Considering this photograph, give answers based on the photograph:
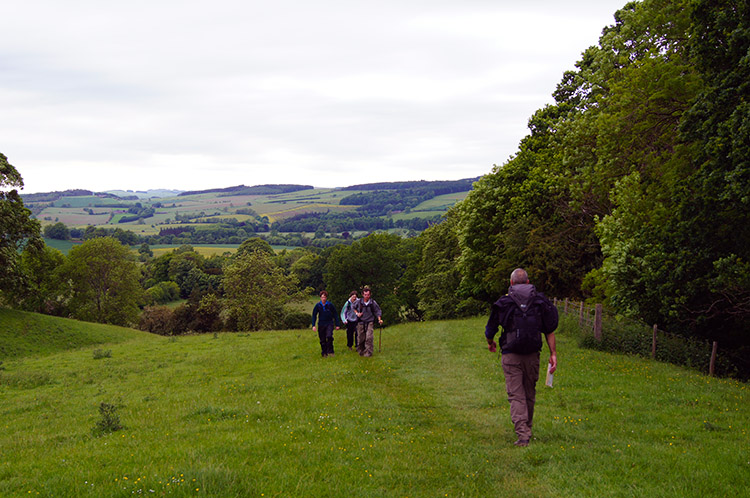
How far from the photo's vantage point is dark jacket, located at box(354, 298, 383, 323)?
1828 centimetres

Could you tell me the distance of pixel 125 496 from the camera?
18.6ft

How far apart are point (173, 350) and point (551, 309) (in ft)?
74.3

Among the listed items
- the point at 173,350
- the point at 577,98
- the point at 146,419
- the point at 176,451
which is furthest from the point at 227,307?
the point at 176,451

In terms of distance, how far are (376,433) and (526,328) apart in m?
3.18

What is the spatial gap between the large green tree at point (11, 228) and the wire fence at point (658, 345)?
123 feet

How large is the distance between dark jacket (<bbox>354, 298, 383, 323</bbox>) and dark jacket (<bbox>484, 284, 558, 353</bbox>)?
31.7 ft

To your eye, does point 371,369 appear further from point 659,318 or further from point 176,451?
point 659,318

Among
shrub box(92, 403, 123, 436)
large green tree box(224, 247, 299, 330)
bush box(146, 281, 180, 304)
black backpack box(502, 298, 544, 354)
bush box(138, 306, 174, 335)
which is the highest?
black backpack box(502, 298, 544, 354)

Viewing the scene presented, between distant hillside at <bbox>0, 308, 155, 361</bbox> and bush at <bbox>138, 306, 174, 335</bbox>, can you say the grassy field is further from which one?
bush at <bbox>138, 306, 174, 335</bbox>

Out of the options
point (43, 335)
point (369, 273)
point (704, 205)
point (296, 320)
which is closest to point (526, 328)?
point (704, 205)

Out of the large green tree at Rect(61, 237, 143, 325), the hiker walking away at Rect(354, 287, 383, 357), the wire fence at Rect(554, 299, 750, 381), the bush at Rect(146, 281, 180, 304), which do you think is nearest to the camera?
the hiker walking away at Rect(354, 287, 383, 357)

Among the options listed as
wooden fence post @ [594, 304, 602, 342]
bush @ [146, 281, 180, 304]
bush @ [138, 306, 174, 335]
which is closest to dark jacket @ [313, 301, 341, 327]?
wooden fence post @ [594, 304, 602, 342]

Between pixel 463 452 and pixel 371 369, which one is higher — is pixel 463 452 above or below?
above

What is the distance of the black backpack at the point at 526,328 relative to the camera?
27.7 ft
